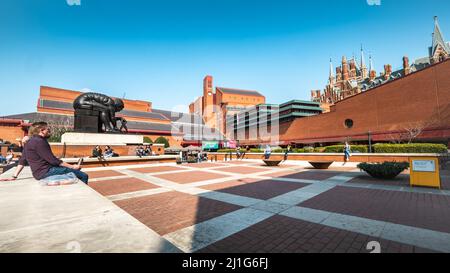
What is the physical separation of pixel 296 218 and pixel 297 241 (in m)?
1.14

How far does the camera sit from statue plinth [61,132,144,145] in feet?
57.6

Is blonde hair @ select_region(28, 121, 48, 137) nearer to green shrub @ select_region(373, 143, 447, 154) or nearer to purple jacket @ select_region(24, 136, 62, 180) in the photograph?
purple jacket @ select_region(24, 136, 62, 180)

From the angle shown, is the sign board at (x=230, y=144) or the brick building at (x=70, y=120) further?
the sign board at (x=230, y=144)

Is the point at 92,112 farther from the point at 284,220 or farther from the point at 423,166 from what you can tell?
the point at 423,166

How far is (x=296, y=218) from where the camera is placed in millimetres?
4270

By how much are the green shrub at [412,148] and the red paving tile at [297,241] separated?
18.3m

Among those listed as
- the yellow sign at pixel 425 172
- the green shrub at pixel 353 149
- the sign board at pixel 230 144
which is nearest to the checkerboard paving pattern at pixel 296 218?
the yellow sign at pixel 425 172

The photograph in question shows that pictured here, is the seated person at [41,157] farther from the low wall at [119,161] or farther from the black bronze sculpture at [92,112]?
the black bronze sculpture at [92,112]

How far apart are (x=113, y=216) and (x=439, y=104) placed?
37.9m

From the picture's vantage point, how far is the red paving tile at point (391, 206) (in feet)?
13.0

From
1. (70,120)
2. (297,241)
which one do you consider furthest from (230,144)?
(297,241)

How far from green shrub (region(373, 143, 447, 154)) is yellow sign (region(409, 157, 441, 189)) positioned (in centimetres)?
1173

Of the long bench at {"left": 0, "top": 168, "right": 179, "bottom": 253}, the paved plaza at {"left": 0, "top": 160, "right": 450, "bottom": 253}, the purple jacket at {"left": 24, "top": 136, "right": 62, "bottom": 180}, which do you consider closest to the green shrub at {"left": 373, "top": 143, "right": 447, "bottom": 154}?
the paved plaza at {"left": 0, "top": 160, "right": 450, "bottom": 253}
